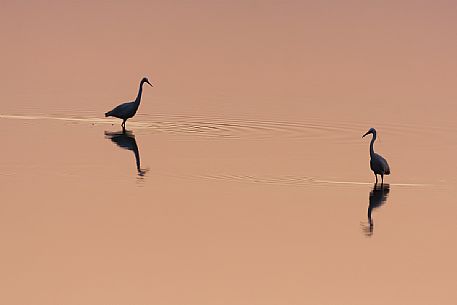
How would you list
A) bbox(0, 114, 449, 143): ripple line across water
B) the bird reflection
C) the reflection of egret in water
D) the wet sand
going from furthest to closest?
bbox(0, 114, 449, 143): ripple line across water
the reflection of egret in water
the bird reflection
the wet sand

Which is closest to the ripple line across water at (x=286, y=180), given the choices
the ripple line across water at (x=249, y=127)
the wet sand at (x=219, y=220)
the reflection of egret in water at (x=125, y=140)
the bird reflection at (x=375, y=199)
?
the wet sand at (x=219, y=220)

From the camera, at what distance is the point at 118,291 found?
16.2 m

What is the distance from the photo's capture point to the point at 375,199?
2283cm

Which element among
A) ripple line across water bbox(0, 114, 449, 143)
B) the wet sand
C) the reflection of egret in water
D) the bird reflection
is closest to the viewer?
the wet sand

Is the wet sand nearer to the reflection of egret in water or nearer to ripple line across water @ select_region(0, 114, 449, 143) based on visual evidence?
the reflection of egret in water

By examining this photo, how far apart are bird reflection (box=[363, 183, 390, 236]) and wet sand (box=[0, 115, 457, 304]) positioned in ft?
0.10

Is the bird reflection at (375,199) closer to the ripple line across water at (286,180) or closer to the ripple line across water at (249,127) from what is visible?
the ripple line across water at (286,180)

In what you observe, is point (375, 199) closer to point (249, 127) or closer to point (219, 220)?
point (219, 220)

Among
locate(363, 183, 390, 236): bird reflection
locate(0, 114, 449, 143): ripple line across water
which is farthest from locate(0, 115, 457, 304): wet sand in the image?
locate(0, 114, 449, 143): ripple line across water

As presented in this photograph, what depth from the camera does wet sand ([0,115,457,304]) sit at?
54.6ft

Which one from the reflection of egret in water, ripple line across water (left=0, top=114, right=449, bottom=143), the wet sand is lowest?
the wet sand

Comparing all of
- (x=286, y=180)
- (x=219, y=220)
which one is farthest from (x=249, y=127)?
(x=219, y=220)

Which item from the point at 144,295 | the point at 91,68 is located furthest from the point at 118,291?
the point at 91,68

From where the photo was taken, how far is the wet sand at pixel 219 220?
54.6 ft
